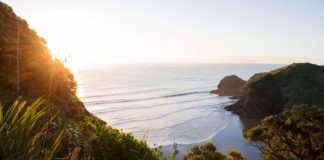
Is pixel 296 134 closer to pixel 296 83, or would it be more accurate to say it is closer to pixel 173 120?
pixel 173 120

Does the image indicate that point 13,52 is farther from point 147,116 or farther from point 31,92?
point 147,116

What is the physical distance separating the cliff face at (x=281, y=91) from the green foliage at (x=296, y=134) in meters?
51.5

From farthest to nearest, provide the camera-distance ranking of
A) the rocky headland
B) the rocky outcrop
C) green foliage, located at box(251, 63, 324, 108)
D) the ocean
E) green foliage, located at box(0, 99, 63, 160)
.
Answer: the rocky outcrop, the rocky headland, green foliage, located at box(251, 63, 324, 108), the ocean, green foliage, located at box(0, 99, 63, 160)

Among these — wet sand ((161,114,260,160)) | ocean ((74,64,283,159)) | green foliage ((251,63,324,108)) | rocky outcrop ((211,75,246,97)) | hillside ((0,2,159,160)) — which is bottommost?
wet sand ((161,114,260,160))

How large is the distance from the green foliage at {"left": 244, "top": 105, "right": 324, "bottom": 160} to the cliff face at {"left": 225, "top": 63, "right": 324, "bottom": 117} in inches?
2029

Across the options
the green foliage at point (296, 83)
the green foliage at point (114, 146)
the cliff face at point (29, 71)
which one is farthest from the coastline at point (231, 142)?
the green foliage at point (114, 146)

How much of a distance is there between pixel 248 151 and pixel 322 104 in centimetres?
3661

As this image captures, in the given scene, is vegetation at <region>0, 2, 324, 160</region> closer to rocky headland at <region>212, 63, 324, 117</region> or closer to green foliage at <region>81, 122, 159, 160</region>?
green foliage at <region>81, 122, 159, 160</region>

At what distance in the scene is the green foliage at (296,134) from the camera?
19688 millimetres

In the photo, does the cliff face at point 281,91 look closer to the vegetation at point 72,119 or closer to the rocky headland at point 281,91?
the rocky headland at point 281,91

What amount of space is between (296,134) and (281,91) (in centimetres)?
6162

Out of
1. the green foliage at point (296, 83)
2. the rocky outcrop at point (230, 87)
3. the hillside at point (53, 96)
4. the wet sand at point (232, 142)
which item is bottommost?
the wet sand at point (232, 142)

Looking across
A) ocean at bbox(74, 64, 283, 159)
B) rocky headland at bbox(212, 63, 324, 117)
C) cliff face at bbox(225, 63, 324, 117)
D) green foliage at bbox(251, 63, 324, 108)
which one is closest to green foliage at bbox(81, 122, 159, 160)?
ocean at bbox(74, 64, 283, 159)

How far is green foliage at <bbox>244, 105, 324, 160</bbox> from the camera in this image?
775 inches
